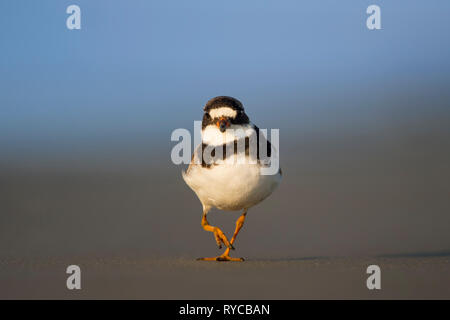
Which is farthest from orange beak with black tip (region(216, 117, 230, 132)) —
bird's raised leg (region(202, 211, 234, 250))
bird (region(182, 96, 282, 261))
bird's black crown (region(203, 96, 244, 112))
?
bird's raised leg (region(202, 211, 234, 250))

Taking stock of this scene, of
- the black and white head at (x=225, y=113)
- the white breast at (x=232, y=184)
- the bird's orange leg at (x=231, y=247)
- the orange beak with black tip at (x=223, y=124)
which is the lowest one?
the bird's orange leg at (x=231, y=247)

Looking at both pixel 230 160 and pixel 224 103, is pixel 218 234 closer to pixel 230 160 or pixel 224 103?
pixel 230 160

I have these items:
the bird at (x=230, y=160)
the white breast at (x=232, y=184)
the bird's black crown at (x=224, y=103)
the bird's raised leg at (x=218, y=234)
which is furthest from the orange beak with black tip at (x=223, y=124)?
the bird's raised leg at (x=218, y=234)

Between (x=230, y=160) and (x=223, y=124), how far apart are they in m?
0.51

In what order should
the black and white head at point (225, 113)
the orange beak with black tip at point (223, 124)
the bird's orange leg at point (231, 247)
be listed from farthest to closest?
the bird's orange leg at point (231, 247)
the black and white head at point (225, 113)
the orange beak with black tip at point (223, 124)

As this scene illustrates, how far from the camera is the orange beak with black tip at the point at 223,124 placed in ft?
30.2

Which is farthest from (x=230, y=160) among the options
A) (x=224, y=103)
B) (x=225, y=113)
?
(x=224, y=103)

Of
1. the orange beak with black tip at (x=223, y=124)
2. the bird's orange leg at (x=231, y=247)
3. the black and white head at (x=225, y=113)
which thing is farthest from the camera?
the bird's orange leg at (x=231, y=247)

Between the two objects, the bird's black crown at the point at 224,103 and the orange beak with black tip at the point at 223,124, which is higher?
the bird's black crown at the point at 224,103

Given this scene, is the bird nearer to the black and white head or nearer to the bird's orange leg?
the black and white head

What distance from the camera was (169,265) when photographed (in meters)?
9.53

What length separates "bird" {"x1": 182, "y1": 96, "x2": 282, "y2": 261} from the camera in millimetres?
9258

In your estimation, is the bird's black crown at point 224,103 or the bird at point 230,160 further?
the bird's black crown at point 224,103

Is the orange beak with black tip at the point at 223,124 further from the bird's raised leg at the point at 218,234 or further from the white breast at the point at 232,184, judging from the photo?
the bird's raised leg at the point at 218,234
